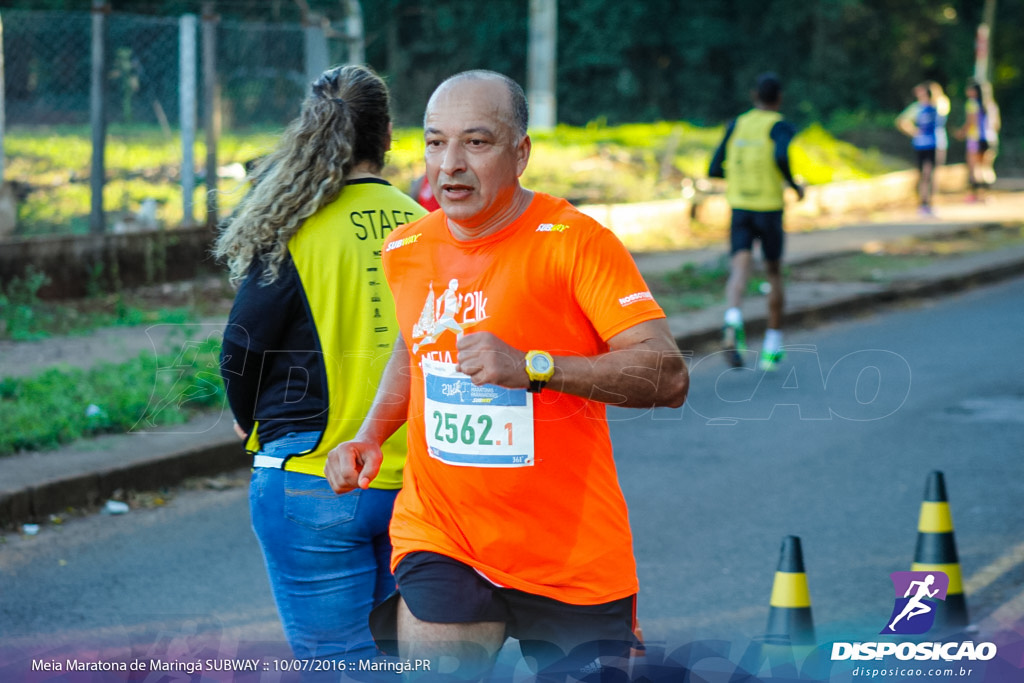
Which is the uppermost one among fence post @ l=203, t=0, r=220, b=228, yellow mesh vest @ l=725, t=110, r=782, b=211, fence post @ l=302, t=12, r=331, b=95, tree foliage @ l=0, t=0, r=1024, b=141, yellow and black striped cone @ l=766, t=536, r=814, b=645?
tree foliage @ l=0, t=0, r=1024, b=141

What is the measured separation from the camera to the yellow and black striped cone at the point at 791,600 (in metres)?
4.14

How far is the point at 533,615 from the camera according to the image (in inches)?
111

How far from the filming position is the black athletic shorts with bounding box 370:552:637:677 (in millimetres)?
2805

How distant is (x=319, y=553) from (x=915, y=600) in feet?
6.62

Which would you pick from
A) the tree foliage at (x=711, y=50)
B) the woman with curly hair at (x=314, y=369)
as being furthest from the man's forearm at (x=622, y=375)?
the tree foliage at (x=711, y=50)

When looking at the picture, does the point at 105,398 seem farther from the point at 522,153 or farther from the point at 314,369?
the point at 522,153

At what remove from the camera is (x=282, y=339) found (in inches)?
129

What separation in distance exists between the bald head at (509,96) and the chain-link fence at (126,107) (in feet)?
25.3

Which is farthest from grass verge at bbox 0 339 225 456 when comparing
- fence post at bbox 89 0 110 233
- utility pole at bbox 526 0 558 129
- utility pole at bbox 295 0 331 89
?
utility pole at bbox 526 0 558 129

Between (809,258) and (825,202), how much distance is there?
19.9 ft

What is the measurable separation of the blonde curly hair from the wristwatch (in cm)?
90

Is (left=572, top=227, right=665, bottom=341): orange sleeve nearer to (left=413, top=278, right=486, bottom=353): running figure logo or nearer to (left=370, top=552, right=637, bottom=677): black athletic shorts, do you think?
(left=413, top=278, right=486, bottom=353): running figure logo

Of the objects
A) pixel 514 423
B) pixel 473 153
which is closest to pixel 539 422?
pixel 514 423

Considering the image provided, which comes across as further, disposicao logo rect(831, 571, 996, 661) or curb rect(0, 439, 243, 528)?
curb rect(0, 439, 243, 528)
